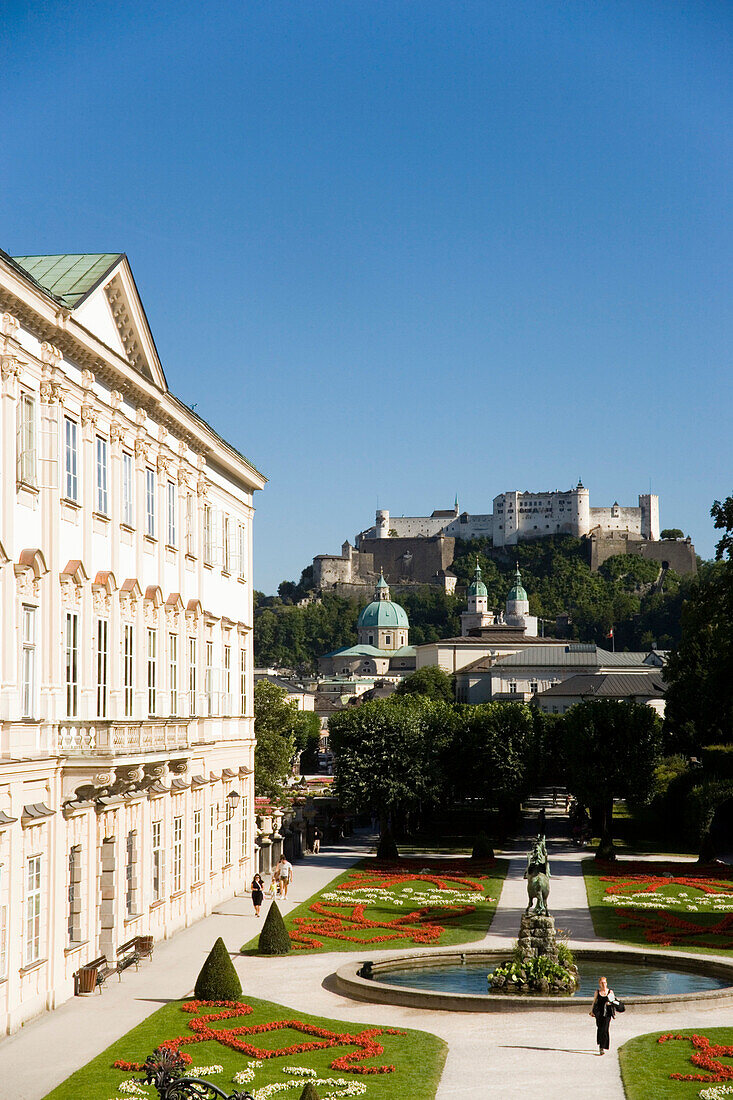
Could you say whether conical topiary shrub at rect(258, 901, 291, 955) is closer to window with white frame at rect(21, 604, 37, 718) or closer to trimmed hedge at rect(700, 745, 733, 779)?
window with white frame at rect(21, 604, 37, 718)

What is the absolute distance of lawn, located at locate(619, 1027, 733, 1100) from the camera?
21469mm

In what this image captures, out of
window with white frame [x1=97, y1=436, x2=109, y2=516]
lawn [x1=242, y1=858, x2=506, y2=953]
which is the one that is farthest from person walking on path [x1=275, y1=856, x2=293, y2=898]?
window with white frame [x1=97, y1=436, x2=109, y2=516]

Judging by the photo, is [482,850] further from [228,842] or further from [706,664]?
[706,664]

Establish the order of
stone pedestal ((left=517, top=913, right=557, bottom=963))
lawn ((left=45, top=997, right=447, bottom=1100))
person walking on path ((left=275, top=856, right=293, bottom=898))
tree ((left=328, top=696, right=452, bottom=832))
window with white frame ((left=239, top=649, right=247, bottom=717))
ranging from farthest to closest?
tree ((left=328, top=696, right=452, bottom=832)), window with white frame ((left=239, top=649, right=247, bottom=717)), person walking on path ((left=275, top=856, right=293, bottom=898)), stone pedestal ((left=517, top=913, right=557, bottom=963)), lawn ((left=45, top=997, right=447, bottom=1100))

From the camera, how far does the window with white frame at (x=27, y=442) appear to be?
88.3 feet

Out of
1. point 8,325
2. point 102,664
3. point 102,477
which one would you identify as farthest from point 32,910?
point 8,325

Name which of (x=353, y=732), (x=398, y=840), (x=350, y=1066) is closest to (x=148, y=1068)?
(x=350, y=1066)

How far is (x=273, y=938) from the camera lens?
114 ft

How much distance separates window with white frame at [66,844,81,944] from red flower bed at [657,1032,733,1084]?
513 inches

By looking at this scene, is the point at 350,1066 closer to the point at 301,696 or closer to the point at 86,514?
the point at 86,514

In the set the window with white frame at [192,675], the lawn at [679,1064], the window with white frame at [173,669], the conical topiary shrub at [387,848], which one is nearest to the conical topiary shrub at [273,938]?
the window with white frame at [173,669]

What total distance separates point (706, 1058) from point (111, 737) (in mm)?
13990

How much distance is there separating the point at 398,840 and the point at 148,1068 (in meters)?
55.8

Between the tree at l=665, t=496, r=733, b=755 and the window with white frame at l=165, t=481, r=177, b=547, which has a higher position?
the window with white frame at l=165, t=481, r=177, b=547
